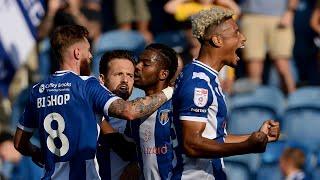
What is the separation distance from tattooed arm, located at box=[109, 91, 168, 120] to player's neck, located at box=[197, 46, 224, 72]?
0.42 m

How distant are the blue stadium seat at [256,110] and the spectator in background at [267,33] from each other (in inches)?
14.4

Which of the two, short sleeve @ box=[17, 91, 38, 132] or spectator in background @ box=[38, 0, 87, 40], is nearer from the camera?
short sleeve @ box=[17, 91, 38, 132]

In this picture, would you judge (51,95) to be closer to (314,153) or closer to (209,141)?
(209,141)

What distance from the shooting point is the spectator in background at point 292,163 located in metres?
11.9

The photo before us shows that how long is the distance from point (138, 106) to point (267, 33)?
6.04 m

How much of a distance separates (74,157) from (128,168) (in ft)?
2.74

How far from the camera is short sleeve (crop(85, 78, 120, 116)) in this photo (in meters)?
7.86

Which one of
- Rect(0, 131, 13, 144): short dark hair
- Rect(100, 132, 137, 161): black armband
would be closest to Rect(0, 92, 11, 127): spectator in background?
Rect(0, 131, 13, 144): short dark hair

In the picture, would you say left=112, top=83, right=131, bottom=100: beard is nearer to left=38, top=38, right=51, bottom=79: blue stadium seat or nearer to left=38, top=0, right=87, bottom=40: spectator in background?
left=38, top=0, right=87, bottom=40: spectator in background

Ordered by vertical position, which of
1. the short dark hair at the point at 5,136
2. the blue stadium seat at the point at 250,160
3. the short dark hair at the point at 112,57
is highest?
the short dark hair at the point at 112,57

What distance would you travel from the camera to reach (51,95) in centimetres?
804

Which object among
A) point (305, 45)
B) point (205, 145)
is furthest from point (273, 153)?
point (205, 145)

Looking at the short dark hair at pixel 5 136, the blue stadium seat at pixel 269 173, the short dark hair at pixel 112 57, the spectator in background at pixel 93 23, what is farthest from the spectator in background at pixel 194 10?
the short dark hair at pixel 112 57

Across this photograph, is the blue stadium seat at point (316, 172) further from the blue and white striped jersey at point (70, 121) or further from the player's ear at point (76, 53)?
the player's ear at point (76, 53)
